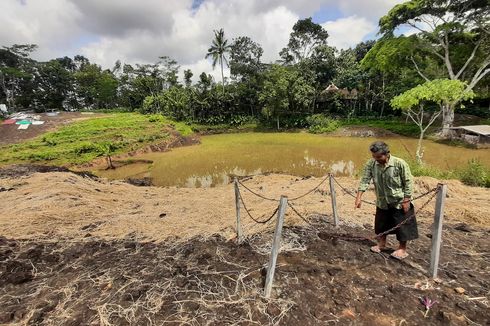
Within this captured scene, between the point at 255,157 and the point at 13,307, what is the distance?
14226 mm

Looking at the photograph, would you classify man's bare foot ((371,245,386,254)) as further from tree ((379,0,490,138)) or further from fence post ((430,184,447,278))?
tree ((379,0,490,138))

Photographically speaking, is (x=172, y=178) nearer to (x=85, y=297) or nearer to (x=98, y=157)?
(x=98, y=157)

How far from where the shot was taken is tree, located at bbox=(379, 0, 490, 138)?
18.5 meters

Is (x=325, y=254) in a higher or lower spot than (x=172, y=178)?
higher

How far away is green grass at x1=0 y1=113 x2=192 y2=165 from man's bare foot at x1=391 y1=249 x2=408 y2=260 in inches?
690

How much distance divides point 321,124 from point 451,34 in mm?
12590

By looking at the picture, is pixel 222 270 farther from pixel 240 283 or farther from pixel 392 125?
pixel 392 125

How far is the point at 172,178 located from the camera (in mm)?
12820

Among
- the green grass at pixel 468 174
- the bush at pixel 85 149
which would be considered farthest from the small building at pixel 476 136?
the bush at pixel 85 149

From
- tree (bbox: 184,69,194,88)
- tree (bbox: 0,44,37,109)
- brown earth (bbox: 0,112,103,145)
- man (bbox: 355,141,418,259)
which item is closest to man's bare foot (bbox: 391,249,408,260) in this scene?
man (bbox: 355,141,418,259)

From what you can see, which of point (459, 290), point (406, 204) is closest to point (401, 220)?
point (406, 204)

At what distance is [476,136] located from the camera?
57.4 ft

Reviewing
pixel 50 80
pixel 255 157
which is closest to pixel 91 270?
pixel 255 157

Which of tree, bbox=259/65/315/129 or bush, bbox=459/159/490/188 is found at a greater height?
tree, bbox=259/65/315/129
